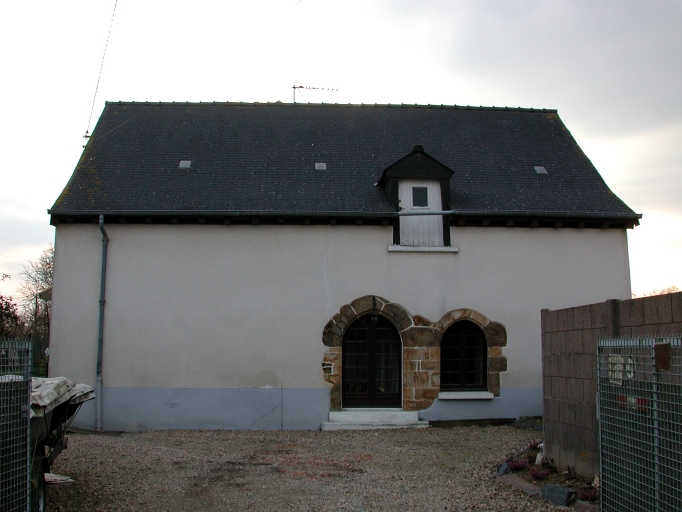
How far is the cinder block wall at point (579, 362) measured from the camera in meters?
6.39

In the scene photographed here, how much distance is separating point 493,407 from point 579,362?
6.11 meters

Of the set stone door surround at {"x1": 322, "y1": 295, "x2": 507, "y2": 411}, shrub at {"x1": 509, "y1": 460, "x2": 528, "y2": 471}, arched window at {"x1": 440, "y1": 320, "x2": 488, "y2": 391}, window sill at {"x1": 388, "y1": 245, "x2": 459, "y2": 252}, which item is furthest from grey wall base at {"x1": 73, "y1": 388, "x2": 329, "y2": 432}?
shrub at {"x1": 509, "y1": 460, "x2": 528, "y2": 471}

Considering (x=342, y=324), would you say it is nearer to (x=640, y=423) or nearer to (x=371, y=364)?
(x=371, y=364)

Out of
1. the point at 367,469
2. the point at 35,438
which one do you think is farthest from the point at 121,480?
the point at 367,469

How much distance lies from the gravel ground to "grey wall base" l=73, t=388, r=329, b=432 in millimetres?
414

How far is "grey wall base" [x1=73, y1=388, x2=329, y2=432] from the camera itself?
13047 millimetres

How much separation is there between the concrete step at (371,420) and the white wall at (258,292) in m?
0.72

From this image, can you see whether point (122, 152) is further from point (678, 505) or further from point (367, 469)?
point (678, 505)

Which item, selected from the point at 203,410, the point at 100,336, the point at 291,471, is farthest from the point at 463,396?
the point at 100,336

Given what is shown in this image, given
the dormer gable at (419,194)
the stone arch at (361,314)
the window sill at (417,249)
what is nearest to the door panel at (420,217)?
the dormer gable at (419,194)

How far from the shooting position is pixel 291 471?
898 centimetres

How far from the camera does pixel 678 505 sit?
4676 mm

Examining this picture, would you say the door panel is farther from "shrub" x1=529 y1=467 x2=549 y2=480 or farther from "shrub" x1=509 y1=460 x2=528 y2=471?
"shrub" x1=529 y1=467 x2=549 y2=480

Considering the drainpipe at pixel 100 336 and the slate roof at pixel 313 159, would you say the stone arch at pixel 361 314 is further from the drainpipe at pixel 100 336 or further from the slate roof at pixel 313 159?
the drainpipe at pixel 100 336
